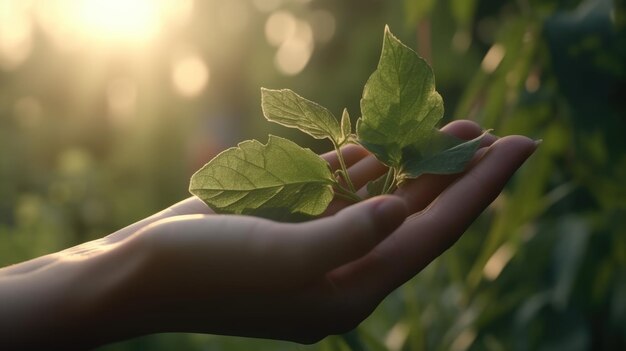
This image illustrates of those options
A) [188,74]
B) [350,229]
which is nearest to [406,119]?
[350,229]

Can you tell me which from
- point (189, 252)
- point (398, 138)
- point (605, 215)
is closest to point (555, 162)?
point (605, 215)

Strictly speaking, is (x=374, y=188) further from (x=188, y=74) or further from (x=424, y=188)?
(x=188, y=74)

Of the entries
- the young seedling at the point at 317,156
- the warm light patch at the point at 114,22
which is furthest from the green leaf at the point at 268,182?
the warm light patch at the point at 114,22

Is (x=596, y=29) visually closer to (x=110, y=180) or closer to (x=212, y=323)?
(x=212, y=323)

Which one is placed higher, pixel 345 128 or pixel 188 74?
pixel 345 128

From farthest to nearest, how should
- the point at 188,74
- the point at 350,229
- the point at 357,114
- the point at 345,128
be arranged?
the point at 188,74 → the point at 357,114 → the point at 345,128 → the point at 350,229

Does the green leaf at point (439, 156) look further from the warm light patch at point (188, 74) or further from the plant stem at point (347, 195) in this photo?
the warm light patch at point (188, 74)
